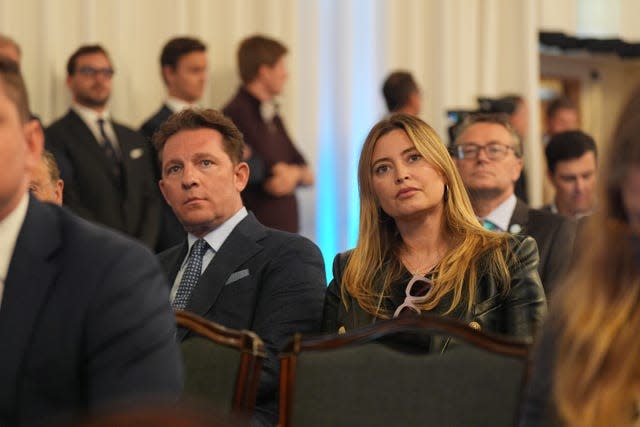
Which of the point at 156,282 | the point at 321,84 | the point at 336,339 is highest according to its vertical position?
the point at 321,84

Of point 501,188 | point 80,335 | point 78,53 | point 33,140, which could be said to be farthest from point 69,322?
point 78,53

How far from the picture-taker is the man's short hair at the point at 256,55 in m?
6.09

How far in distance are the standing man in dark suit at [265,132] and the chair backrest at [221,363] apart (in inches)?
134

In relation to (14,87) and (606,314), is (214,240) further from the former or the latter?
(606,314)

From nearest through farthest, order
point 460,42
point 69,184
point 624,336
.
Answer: point 624,336, point 69,184, point 460,42

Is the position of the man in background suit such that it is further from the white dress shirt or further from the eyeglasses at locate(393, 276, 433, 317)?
the white dress shirt

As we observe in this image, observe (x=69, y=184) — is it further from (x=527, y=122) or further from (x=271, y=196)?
(x=527, y=122)

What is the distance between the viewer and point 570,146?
5.04 metres

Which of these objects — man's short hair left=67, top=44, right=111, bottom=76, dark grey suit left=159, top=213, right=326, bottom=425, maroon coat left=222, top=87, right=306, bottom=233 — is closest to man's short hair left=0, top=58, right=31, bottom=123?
dark grey suit left=159, top=213, right=326, bottom=425

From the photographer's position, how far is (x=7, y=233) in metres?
1.79

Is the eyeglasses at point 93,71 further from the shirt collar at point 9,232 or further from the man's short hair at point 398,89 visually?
the shirt collar at point 9,232

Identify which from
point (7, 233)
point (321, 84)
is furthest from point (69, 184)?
point (7, 233)

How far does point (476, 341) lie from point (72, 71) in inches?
148

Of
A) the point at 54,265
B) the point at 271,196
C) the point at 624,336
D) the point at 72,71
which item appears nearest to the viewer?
the point at 624,336
